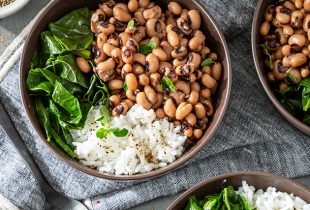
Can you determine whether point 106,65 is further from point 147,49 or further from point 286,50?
point 286,50

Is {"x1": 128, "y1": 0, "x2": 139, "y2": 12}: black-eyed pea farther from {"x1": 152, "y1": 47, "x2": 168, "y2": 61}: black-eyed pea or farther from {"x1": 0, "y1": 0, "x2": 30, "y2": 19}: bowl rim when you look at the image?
{"x1": 0, "y1": 0, "x2": 30, "y2": 19}: bowl rim

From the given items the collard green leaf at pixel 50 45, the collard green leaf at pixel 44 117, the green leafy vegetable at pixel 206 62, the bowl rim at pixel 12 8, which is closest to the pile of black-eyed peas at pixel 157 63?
the green leafy vegetable at pixel 206 62

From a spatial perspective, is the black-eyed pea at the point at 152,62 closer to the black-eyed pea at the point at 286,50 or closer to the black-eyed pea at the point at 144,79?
the black-eyed pea at the point at 144,79

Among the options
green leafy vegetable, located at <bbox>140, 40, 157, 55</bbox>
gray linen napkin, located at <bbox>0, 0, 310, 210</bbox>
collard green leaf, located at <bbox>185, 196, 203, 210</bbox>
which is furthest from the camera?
gray linen napkin, located at <bbox>0, 0, 310, 210</bbox>

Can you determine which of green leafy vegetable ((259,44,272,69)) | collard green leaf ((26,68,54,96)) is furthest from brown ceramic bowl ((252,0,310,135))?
collard green leaf ((26,68,54,96))

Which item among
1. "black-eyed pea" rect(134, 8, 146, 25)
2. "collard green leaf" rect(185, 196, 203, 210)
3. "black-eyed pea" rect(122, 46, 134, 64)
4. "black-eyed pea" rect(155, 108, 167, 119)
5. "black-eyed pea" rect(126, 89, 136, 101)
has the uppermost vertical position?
"black-eyed pea" rect(134, 8, 146, 25)

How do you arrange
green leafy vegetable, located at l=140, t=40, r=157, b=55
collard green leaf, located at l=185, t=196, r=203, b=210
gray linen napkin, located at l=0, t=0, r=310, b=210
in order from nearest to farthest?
collard green leaf, located at l=185, t=196, r=203, b=210 → green leafy vegetable, located at l=140, t=40, r=157, b=55 → gray linen napkin, located at l=0, t=0, r=310, b=210

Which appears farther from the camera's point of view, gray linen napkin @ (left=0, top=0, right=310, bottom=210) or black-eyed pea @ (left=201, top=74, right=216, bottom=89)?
gray linen napkin @ (left=0, top=0, right=310, bottom=210)
